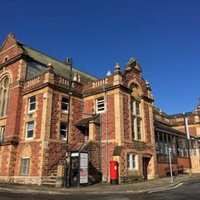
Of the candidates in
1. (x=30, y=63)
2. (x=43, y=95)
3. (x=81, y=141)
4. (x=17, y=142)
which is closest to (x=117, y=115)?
(x=81, y=141)

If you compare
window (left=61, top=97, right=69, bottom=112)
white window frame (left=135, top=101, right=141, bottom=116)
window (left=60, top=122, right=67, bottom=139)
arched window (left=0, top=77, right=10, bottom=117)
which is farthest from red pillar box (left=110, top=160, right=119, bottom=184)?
arched window (left=0, top=77, right=10, bottom=117)

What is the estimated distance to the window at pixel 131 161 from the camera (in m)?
22.1

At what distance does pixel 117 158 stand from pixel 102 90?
709 centimetres

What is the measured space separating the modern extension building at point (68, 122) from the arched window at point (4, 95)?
0.38 ft

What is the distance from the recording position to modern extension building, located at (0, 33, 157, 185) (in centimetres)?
2133

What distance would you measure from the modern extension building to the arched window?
0.12 metres

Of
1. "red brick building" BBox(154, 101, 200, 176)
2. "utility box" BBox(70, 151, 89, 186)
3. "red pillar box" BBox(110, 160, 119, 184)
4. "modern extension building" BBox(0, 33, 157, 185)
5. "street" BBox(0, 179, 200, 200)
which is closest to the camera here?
"street" BBox(0, 179, 200, 200)

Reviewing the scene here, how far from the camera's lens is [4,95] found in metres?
27.0

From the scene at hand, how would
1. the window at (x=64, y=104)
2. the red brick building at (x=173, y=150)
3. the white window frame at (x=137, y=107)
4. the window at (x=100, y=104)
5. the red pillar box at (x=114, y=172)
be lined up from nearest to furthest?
the red pillar box at (x=114, y=172)
the window at (x=64, y=104)
the window at (x=100, y=104)
the white window frame at (x=137, y=107)
the red brick building at (x=173, y=150)

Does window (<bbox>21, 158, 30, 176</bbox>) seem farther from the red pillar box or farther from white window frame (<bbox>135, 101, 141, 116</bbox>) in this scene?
white window frame (<bbox>135, 101, 141, 116</bbox>)

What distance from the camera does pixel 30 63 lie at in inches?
1054

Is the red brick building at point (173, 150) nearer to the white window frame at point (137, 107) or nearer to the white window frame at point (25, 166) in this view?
the white window frame at point (137, 107)

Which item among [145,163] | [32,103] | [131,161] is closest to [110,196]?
[131,161]

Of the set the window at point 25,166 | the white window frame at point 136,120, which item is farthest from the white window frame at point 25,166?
the white window frame at point 136,120
